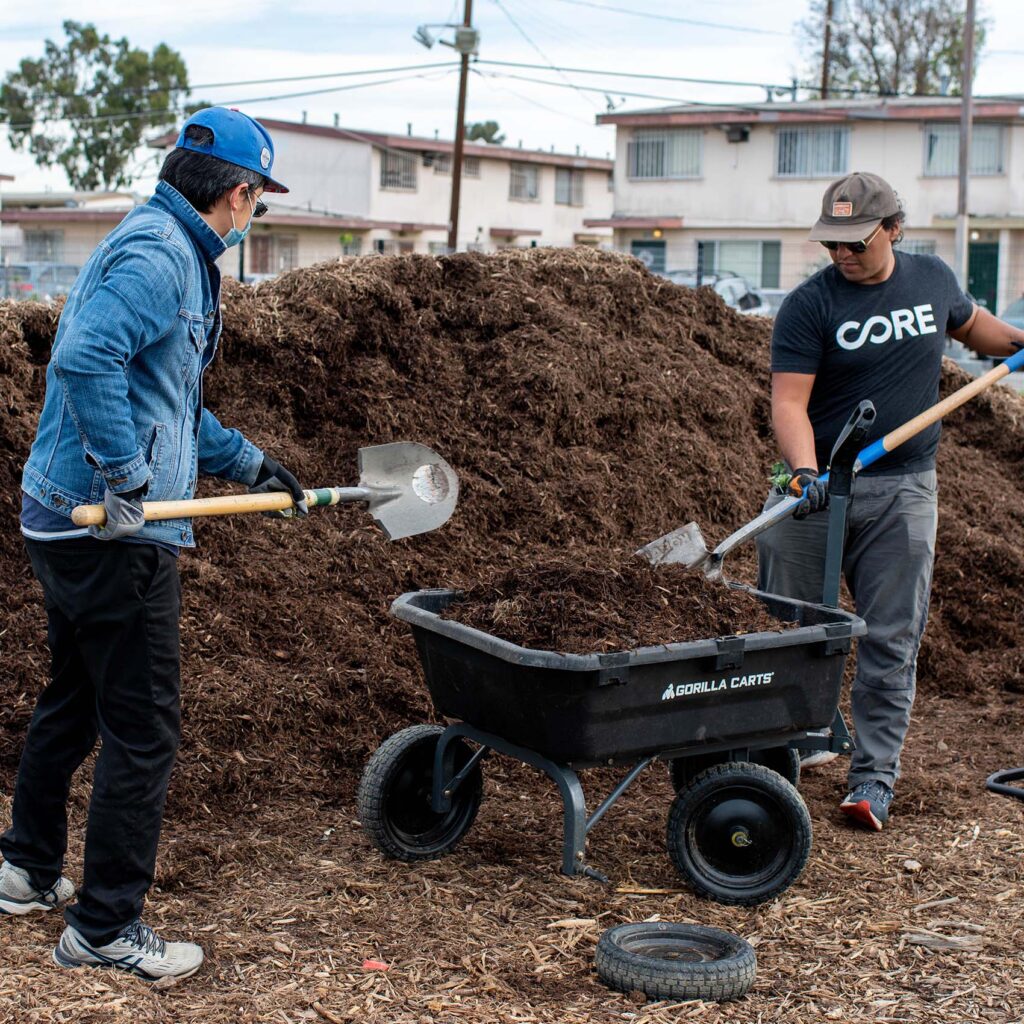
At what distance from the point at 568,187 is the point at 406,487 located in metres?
50.0

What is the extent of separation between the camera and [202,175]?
317 centimetres

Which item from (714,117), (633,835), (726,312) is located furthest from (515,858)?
(714,117)

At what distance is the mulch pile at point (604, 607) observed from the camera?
358 centimetres

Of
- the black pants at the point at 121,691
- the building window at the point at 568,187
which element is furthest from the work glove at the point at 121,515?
the building window at the point at 568,187

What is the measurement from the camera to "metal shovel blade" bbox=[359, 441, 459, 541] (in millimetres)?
3906

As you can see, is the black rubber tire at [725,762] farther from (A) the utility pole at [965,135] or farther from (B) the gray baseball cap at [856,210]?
(A) the utility pole at [965,135]

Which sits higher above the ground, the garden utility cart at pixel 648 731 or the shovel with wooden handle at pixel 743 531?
the shovel with wooden handle at pixel 743 531

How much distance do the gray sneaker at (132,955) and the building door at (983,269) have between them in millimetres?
35867

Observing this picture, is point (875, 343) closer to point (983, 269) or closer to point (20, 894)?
point (20, 894)

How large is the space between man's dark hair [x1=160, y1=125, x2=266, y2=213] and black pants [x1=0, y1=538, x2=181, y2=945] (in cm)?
83

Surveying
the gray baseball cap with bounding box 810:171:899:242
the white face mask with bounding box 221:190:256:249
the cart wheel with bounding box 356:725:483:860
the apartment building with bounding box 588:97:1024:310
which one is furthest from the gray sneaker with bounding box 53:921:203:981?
the apartment building with bounding box 588:97:1024:310

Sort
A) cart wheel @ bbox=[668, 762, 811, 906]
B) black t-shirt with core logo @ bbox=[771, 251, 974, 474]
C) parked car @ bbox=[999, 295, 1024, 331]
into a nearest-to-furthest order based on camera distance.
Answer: cart wheel @ bbox=[668, 762, 811, 906] → black t-shirt with core logo @ bbox=[771, 251, 974, 474] → parked car @ bbox=[999, 295, 1024, 331]

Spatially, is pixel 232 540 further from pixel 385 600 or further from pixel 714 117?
pixel 714 117

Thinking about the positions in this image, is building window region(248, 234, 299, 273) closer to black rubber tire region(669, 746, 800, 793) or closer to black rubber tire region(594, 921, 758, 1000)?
black rubber tire region(669, 746, 800, 793)
